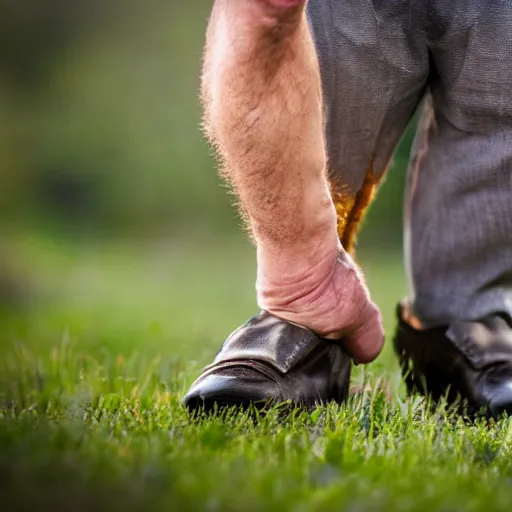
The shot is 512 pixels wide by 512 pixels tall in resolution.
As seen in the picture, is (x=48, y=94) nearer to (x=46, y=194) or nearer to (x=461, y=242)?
(x=46, y=194)

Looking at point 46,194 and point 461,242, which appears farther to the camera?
point 46,194

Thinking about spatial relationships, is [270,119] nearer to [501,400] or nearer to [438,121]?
[438,121]

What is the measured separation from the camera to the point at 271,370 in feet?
6.23

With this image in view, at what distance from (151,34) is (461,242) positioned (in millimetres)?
16772

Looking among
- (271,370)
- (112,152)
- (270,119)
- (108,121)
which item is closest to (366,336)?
(271,370)

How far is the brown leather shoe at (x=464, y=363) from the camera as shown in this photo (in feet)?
6.86

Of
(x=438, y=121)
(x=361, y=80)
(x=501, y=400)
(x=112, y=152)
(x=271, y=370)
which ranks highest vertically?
(x=361, y=80)

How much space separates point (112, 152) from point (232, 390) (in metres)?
16.0

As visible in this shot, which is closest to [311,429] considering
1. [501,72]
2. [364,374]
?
[364,374]

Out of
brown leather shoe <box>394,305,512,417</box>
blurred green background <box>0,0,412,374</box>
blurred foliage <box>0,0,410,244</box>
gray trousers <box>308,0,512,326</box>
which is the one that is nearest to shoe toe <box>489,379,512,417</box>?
brown leather shoe <box>394,305,512,417</box>

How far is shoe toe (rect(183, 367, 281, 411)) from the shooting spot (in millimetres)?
1791

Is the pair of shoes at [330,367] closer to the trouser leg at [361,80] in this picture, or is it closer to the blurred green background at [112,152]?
the trouser leg at [361,80]

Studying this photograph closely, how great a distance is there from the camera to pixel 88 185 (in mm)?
17281

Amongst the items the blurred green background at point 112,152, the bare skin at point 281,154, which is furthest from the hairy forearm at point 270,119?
the blurred green background at point 112,152
